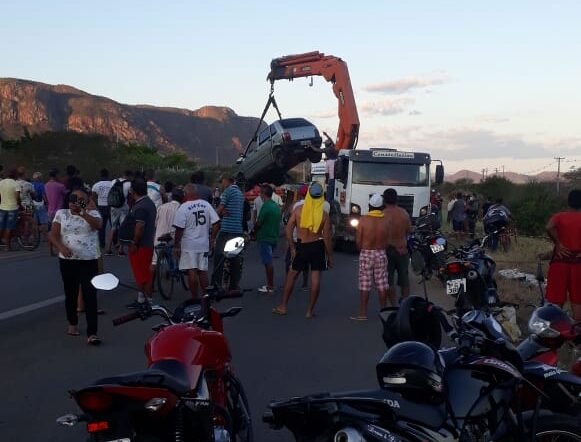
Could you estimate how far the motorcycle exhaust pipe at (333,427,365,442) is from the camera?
3.42 m

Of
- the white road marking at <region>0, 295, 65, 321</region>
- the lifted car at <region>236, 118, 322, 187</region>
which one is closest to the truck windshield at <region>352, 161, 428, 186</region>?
the lifted car at <region>236, 118, 322, 187</region>

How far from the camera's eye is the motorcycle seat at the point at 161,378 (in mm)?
3340

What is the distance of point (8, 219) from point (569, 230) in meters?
13.4

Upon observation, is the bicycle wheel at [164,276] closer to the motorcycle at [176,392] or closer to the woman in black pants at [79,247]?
the woman in black pants at [79,247]

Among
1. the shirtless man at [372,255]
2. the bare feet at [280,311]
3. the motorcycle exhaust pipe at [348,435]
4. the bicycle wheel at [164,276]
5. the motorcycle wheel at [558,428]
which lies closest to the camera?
the motorcycle exhaust pipe at [348,435]

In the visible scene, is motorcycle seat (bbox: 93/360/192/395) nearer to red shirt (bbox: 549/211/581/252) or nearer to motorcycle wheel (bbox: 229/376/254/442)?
motorcycle wheel (bbox: 229/376/254/442)

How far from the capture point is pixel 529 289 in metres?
13.3

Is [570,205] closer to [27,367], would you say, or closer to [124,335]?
[124,335]

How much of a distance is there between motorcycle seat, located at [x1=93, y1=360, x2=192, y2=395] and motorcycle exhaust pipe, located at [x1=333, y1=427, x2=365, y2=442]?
0.74 meters

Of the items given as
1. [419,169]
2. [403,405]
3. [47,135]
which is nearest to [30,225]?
[419,169]

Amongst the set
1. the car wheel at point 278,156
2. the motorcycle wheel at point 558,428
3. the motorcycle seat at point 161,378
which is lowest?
the motorcycle wheel at point 558,428

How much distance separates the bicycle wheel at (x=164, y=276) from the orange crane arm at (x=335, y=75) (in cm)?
1425

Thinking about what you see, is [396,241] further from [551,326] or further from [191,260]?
[551,326]

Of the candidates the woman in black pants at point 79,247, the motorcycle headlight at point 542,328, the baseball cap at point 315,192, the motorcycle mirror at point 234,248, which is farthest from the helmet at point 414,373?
the baseball cap at point 315,192
